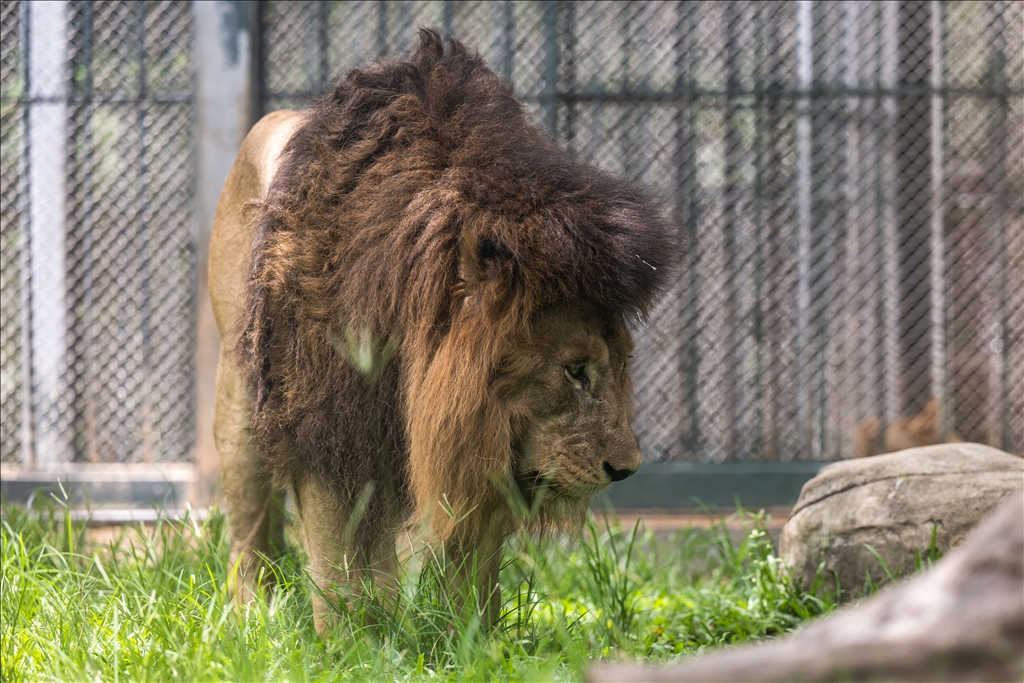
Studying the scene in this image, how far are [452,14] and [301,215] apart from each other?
2668 millimetres

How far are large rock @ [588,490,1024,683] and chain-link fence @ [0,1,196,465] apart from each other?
4.27m

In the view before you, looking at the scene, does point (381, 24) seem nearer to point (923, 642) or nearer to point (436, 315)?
point (436, 315)

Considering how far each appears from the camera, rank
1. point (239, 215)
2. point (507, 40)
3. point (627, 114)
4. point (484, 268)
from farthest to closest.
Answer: point (627, 114) → point (507, 40) → point (239, 215) → point (484, 268)

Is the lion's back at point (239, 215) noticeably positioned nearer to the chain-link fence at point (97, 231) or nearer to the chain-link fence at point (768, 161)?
the chain-link fence at point (768, 161)

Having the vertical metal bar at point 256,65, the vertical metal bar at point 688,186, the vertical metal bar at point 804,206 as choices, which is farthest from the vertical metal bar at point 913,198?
the vertical metal bar at point 256,65

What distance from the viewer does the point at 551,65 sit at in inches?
197

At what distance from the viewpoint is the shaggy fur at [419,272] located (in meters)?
2.40

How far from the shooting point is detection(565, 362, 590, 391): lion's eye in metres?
2.46

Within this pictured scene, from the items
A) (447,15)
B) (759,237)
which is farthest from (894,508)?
(447,15)

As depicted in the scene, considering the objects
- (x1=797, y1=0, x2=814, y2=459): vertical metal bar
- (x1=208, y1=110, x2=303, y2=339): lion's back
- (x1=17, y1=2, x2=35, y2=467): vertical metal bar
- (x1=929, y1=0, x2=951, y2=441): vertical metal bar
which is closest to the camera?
(x1=208, y1=110, x2=303, y2=339): lion's back

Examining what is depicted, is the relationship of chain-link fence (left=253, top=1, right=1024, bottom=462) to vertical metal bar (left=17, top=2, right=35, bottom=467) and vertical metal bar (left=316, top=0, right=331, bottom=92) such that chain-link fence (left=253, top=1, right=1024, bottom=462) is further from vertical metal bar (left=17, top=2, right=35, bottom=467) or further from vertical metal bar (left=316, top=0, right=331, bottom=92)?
vertical metal bar (left=17, top=2, right=35, bottom=467)

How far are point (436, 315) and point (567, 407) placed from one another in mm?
410

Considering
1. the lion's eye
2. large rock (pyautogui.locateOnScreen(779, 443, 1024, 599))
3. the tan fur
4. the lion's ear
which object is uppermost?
the lion's ear

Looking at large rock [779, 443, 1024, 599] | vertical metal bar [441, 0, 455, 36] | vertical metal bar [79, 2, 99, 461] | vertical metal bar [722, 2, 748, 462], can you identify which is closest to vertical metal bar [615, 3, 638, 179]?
vertical metal bar [722, 2, 748, 462]
